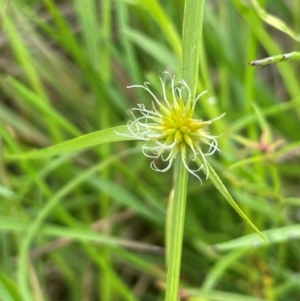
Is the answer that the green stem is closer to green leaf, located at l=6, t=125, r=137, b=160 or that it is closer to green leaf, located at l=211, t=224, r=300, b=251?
green leaf, located at l=6, t=125, r=137, b=160

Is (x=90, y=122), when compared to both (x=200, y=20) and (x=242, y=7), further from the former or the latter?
(x=200, y=20)

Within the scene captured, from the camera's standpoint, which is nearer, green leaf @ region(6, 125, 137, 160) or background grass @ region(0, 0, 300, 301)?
green leaf @ region(6, 125, 137, 160)

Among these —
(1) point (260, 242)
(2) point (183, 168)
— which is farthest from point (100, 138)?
(1) point (260, 242)

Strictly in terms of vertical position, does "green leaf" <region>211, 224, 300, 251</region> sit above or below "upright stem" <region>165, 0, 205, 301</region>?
below

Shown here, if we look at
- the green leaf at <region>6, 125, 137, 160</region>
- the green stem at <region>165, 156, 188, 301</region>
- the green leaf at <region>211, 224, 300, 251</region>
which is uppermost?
the green leaf at <region>6, 125, 137, 160</region>

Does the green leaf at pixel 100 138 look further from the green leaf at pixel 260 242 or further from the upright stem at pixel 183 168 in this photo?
the green leaf at pixel 260 242

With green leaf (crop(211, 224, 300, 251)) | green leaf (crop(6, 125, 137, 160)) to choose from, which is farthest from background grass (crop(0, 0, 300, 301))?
green leaf (crop(6, 125, 137, 160))

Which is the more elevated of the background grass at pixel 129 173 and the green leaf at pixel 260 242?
the background grass at pixel 129 173

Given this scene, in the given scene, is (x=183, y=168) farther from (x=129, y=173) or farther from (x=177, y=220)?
(x=129, y=173)

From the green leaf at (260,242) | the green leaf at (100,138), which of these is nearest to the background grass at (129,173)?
the green leaf at (260,242)
